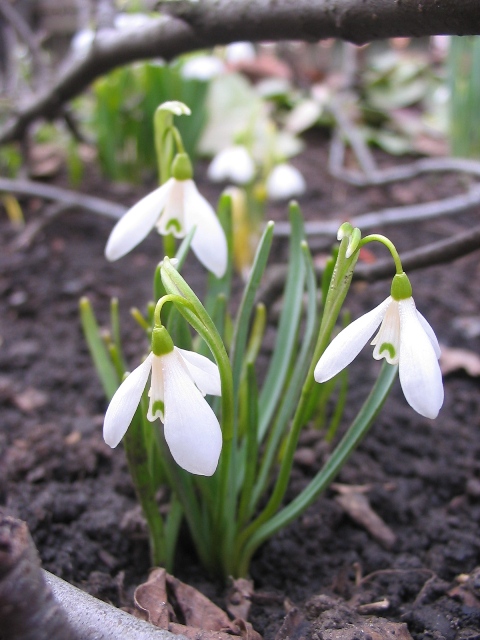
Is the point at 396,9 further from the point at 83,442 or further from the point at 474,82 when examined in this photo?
the point at 474,82

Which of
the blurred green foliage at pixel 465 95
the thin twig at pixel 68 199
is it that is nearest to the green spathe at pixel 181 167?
the thin twig at pixel 68 199

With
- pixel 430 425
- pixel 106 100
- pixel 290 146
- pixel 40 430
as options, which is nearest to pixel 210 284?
pixel 40 430

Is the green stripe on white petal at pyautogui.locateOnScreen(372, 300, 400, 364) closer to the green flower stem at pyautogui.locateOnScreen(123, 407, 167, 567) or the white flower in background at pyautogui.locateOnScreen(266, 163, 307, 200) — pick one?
the green flower stem at pyautogui.locateOnScreen(123, 407, 167, 567)

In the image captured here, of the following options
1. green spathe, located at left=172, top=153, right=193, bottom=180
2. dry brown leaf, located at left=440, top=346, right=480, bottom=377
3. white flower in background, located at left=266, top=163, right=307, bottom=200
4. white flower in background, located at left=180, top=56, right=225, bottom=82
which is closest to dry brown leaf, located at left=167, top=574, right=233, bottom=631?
green spathe, located at left=172, top=153, right=193, bottom=180

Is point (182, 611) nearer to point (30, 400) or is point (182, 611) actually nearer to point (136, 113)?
point (30, 400)

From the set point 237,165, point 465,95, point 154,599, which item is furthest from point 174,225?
point 465,95
